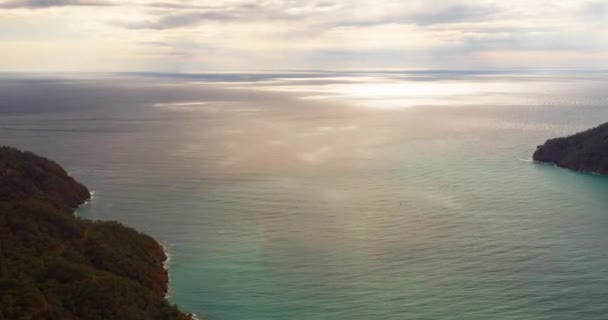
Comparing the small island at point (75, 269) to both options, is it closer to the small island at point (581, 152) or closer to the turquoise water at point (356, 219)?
the turquoise water at point (356, 219)

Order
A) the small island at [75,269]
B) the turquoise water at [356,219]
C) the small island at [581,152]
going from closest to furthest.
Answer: the small island at [75,269], the turquoise water at [356,219], the small island at [581,152]

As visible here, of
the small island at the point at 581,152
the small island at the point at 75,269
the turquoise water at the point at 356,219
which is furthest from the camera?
the small island at the point at 581,152

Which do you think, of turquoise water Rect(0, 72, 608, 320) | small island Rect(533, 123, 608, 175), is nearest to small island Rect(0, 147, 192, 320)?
turquoise water Rect(0, 72, 608, 320)

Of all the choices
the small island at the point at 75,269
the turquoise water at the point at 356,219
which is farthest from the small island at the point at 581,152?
the small island at the point at 75,269

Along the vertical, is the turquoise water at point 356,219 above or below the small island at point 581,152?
below

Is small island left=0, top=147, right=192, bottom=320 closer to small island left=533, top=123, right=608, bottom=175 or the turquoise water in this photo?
the turquoise water

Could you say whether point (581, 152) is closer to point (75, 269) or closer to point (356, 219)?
point (356, 219)

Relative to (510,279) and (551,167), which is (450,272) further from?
(551,167)

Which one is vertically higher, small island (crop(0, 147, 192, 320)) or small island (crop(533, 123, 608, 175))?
small island (crop(533, 123, 608, 175))
